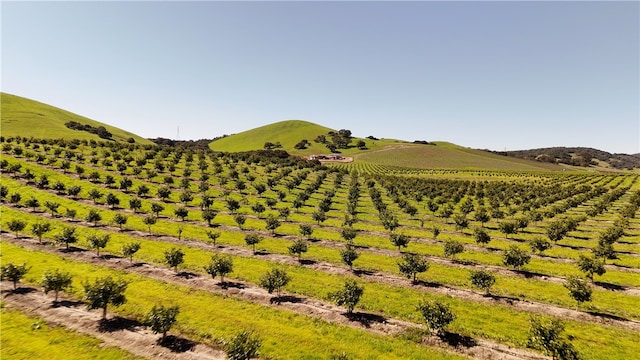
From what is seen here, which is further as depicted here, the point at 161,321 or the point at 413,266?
the point at 413,266

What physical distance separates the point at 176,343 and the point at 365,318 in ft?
70.2

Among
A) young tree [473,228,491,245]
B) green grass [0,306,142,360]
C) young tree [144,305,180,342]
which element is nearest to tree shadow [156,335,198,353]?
young tree [144,305,180,342]

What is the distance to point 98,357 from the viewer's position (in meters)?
27.9

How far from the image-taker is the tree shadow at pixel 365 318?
36750mm

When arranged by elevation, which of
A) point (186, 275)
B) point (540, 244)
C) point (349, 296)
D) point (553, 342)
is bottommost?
point (186, 275)

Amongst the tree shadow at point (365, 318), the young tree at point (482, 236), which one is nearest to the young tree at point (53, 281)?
the tree shadow at point (365, 318)

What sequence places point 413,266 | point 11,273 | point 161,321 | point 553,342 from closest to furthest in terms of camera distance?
point 553,342 < point 161,321 < point 11,273 < point 413,266

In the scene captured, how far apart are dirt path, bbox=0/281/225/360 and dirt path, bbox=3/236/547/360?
638 mm

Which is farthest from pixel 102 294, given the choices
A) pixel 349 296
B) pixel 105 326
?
pixel 349 296

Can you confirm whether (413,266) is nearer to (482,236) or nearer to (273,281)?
(273,281)

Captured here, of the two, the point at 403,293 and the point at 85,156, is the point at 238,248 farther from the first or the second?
the point at 85,156

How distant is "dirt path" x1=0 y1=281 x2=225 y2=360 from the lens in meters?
29.2

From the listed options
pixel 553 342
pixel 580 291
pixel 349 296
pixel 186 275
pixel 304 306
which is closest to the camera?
pixel 553 342

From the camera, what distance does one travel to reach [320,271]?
53.2 metres
